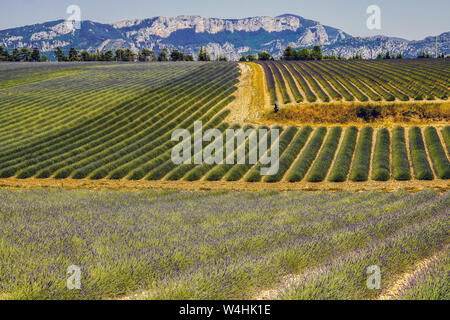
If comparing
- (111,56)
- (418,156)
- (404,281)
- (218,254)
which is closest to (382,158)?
(418,156)

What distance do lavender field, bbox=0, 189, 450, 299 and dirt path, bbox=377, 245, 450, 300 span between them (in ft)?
0.24

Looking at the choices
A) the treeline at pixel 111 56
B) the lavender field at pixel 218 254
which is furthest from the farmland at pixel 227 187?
the treeline at pixel 111 56

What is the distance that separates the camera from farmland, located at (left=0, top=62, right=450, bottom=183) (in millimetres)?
23312

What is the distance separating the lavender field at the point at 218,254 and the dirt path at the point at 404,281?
73 millimetres

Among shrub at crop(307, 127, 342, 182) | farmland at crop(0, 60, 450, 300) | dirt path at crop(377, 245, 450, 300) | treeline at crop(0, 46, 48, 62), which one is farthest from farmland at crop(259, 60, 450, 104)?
treeline at crop(0, 46, 48, 62)

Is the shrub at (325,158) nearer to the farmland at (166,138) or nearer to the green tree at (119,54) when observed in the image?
the farmland at (166,138)

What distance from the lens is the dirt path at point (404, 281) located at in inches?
192

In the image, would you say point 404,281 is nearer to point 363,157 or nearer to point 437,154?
point 363,157

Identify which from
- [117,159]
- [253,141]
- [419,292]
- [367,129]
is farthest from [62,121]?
[419,292]

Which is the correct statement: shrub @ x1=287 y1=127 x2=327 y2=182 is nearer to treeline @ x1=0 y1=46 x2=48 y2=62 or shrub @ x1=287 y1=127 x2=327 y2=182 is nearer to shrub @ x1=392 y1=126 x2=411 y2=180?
shrub @ x1=392 y1=126 x2=411 y2=180

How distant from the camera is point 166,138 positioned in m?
32.2

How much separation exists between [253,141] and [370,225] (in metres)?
22.6

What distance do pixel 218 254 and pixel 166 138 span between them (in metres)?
26.9

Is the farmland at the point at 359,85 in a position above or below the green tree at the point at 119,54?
below
